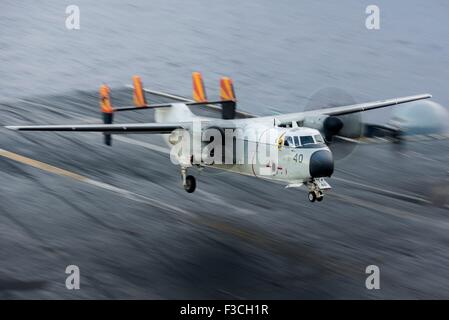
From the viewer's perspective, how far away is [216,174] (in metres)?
61.0

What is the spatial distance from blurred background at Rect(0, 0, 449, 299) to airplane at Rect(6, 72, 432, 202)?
434cm

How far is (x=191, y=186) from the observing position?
173ft

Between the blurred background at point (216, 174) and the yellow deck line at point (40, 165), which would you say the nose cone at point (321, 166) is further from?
the yellow deck line at point (40, 165)

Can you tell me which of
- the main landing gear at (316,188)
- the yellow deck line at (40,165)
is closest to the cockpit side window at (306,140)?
the main landing gear at (316,188)

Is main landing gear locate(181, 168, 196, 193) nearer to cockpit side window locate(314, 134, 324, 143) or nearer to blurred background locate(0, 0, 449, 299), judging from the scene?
blurred background locate(0, 0, 449, 299)

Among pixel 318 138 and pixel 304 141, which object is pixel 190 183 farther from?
pixel 318 138

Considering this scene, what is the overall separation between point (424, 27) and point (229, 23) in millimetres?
21621

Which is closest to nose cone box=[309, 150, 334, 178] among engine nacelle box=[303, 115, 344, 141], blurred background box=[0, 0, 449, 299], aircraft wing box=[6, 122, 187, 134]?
blurred background box=[0, 0, 449, 299]

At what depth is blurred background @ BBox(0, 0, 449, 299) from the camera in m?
46.6

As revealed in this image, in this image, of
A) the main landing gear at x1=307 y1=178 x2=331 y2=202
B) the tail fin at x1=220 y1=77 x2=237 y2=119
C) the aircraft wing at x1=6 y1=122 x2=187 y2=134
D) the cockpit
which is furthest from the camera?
the tail fin at x1=220 y1=77 x2=237 y2=119

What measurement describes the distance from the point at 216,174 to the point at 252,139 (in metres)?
12.7

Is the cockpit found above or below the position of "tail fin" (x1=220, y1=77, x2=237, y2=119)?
below

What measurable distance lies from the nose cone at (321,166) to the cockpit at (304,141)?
114cm
